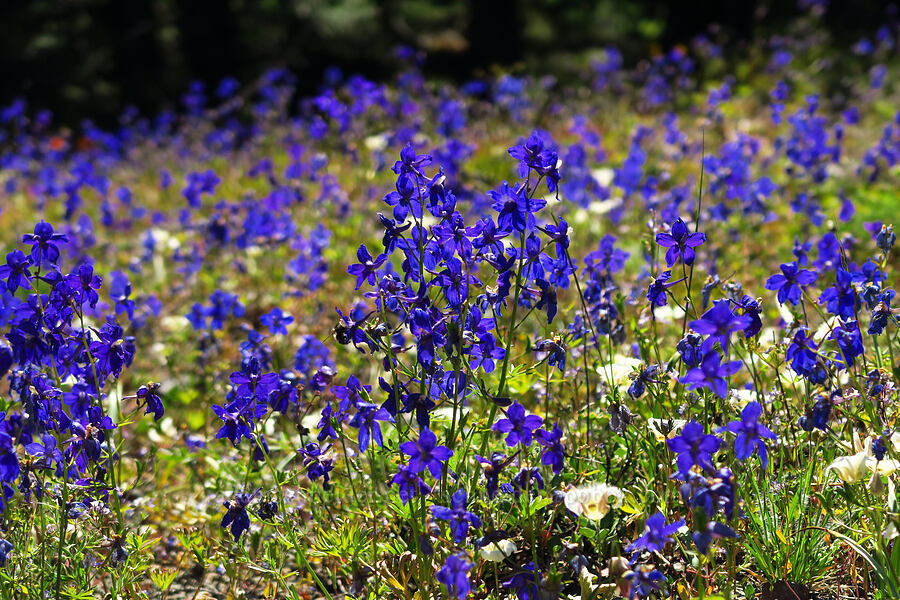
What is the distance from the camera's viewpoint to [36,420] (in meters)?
2.05

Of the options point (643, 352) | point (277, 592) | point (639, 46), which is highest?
point (639, 46)

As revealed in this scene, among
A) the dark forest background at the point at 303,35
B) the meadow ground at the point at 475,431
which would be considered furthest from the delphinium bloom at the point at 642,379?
the dark forest background at the point at 303,35

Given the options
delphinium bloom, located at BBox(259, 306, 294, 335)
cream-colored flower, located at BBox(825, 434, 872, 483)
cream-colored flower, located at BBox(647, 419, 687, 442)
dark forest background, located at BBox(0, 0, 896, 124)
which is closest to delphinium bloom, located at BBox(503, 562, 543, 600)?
cream-colored flower, located at BBox(647, 419, 687, 442)

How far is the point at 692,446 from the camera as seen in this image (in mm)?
1683

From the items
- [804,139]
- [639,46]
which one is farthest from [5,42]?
[804,139]

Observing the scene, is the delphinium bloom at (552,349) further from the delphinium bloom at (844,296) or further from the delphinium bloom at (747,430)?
the delphinium bloom at (844,296)

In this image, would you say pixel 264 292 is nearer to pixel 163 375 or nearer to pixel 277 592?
pixel 163 375

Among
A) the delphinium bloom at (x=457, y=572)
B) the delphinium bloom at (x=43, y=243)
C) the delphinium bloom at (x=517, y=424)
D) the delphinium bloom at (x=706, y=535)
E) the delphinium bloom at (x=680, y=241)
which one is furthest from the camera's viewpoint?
the delphinium bloom at (x=43, y=243)

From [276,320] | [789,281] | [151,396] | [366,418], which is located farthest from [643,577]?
[276,320]

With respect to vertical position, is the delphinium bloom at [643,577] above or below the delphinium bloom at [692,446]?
below

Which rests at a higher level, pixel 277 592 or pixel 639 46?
pixel 639 46

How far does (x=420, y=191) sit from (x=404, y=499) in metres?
0.72

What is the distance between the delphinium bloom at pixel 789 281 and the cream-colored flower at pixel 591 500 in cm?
66

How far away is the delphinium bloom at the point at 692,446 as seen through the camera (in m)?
1.67
